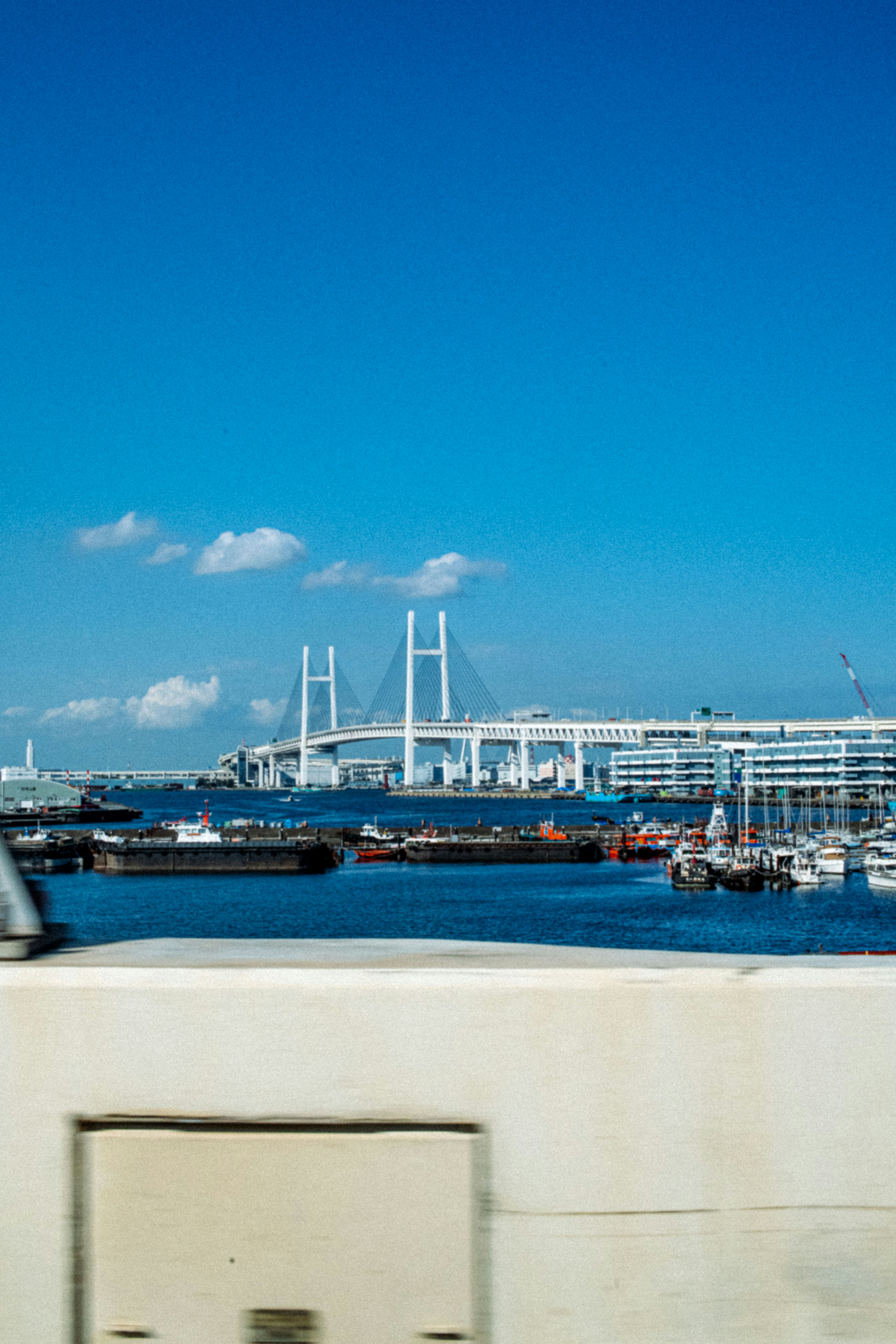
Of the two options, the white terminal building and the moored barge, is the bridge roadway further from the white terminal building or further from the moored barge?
the moored barge

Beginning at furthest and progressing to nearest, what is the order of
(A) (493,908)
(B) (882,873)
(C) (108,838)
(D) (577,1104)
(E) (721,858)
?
(C) (108,838)
(E) (721,858)
(B) (882,873)
(A) (493,908)
(D) (577,1104)

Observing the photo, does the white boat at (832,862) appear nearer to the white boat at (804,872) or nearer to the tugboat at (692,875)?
the white boat at (804,872)

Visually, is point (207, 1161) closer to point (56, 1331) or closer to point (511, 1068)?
point (56, 1331)

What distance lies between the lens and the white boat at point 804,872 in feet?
117

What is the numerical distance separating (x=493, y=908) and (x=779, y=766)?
61.5m

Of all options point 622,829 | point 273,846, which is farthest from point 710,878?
point 622,829

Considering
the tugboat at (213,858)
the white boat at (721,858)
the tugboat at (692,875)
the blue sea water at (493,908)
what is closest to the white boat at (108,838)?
the tugboat at (213,858)

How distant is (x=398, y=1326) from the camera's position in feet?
5.52

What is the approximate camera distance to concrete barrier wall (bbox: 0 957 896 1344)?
170 centimetres

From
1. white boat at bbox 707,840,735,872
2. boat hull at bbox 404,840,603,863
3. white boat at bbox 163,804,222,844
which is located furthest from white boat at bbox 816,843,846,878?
white boat at bbox 163,804,222,844

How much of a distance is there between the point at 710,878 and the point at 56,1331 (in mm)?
35704

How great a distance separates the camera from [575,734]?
93812mm

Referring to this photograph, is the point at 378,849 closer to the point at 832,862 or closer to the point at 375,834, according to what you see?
the point at 375,834

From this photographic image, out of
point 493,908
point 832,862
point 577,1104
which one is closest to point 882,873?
point 832,862
